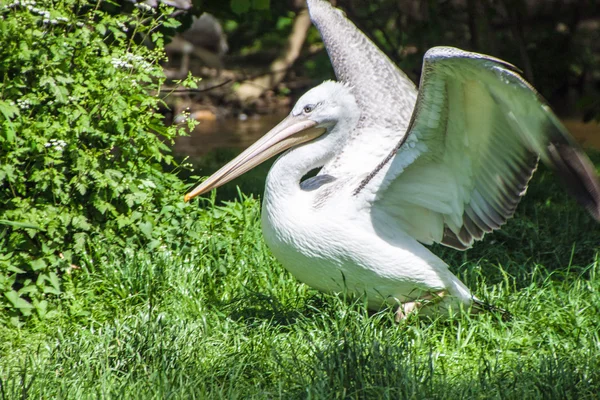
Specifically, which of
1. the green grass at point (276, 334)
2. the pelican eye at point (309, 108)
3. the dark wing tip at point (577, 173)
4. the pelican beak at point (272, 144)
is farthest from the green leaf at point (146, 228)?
the dark wing tip at point (577, 173)

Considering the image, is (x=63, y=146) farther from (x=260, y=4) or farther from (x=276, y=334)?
(x=260, y=4)

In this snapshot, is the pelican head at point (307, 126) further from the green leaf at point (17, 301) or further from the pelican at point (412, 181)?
the green leaf at point (17, 301)

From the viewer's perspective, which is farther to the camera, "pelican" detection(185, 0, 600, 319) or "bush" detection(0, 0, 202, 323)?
"bush" detection(0, 0, 202, 323)

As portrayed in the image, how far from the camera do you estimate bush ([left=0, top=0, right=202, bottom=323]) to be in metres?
4.32

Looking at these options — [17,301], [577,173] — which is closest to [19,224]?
[17,301]

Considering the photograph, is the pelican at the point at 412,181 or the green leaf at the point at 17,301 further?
the green leaf at the point at 17,301

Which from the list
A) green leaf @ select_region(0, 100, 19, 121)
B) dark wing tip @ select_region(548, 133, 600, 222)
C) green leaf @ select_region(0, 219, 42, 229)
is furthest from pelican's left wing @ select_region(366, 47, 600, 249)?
green leaf @ select_region(0, 100, 19, 121)

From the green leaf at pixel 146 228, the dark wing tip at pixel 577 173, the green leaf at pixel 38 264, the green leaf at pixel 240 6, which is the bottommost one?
the green leaf at pixel 38 264

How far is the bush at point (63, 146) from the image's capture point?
432 centimetres

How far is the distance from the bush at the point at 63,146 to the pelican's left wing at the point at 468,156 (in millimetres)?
1314

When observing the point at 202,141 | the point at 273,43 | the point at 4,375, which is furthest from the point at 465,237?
the point at 273,43

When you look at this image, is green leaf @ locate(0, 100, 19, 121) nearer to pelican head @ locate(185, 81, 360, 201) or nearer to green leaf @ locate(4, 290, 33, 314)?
green leaf @ locate(4, 290, 33, 314)

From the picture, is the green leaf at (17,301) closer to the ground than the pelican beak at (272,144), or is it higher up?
closer to the ground

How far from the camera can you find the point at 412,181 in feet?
13.9
